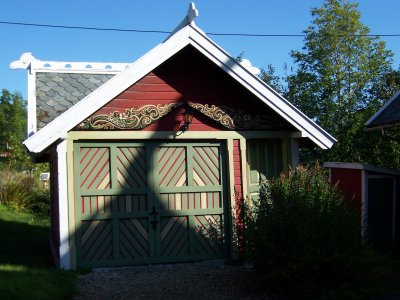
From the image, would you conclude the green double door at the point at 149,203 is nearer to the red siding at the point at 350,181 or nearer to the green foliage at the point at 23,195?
the red siding at the point at 350,181

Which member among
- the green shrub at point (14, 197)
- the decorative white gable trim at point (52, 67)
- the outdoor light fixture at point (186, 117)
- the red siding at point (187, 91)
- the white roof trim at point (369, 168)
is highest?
the decorative white gable trim at point (52, 67)

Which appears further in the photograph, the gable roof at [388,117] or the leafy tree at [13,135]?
the leafy tree at [13,135]

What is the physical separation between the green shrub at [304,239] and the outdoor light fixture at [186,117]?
214 centimetres

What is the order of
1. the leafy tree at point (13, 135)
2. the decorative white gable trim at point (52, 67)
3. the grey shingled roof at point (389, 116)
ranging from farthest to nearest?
the leafy tree at point (13, 135) < the decorative white gable trim at point (52, 67) < the grey shingled roof at point (389, 116)

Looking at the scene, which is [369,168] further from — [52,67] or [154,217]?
[52,67]

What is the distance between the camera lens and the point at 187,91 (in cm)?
841

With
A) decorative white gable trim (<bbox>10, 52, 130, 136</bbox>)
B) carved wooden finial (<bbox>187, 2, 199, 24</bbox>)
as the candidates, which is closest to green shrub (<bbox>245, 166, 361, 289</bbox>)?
carved wooden finial (<bbox>187, 2, 199, 24</bbox>)

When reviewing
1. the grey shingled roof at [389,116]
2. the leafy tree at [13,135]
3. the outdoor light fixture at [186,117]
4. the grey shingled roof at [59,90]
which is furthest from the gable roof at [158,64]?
the leafy tree at [13,135]

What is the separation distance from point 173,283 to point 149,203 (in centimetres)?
155

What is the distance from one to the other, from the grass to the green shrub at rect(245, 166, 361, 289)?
2579 mm

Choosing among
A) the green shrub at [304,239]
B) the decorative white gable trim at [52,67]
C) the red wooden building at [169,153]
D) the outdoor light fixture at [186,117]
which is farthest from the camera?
the decorative white gable trim at [52,67]

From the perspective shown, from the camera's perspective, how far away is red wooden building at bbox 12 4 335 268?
7848mm

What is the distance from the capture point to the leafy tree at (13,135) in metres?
25.1

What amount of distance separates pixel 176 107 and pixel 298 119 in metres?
2.04
